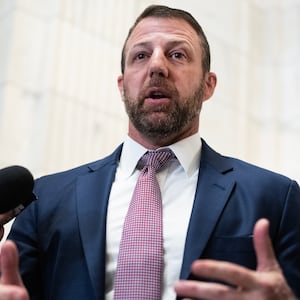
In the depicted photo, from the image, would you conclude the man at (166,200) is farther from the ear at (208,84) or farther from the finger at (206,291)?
the finger at (206,291)

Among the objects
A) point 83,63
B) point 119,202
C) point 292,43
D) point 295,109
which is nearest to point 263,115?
point 295,109

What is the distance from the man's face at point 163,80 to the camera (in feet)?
4.50

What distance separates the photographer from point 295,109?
2.57 m

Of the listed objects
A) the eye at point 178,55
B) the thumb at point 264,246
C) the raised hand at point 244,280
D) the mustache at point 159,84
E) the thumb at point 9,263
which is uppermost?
the eye at point 178,55

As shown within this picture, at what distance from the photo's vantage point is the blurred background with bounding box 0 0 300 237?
1.99 meters

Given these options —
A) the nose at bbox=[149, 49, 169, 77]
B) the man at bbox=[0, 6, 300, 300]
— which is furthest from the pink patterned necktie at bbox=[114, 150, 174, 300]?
the nose at bbox=[149, 49, 169, 77]

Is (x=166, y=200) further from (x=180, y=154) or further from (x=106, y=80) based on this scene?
(x=106, y=80)

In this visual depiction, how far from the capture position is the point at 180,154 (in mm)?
1354

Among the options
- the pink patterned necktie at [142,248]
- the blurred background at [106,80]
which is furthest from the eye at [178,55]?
the blurred background at [106,80]

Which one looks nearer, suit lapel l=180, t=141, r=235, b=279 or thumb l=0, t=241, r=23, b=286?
thumb l=0, t=241, r=23, b=286

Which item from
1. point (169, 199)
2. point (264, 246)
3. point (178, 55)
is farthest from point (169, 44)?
point (264, 246)

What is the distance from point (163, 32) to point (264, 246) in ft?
2.55

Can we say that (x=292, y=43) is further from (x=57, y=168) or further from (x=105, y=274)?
(x=105, y=274)

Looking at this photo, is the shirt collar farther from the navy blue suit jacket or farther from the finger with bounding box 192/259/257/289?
the finger with bounding box 192/259/257/289
